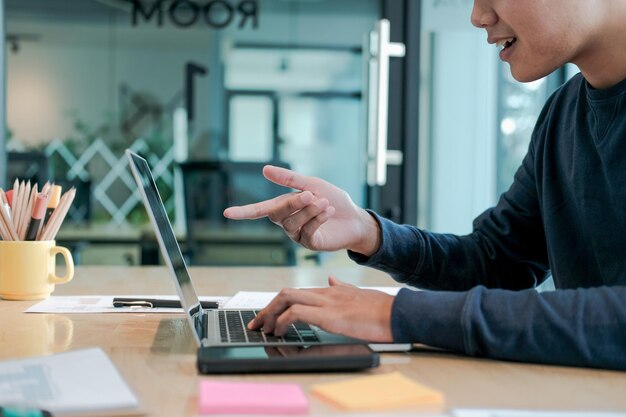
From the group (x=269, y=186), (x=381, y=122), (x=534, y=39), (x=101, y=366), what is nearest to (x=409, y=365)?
(x=101, y=366)

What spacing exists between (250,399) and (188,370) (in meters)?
0.17

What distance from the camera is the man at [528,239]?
89 cm

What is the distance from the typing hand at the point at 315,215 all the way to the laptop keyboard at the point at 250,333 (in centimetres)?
14

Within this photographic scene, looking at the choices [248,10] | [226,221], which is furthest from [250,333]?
[248,10]

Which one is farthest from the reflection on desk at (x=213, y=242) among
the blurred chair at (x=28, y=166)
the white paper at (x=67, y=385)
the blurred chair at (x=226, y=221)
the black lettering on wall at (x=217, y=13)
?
the white paper at (x=67, y=385)

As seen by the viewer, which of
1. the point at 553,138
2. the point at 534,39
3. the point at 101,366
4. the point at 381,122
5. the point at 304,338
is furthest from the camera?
the point at 381,122

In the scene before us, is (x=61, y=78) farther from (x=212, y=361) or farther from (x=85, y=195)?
(x=212, y=361)

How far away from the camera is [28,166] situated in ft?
12.5

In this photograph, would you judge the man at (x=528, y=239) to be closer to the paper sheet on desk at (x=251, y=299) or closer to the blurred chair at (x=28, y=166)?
the paper sheet on desk at (x=251, y=299)

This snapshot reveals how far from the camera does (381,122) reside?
9.96 ft

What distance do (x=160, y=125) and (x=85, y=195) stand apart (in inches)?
19.0

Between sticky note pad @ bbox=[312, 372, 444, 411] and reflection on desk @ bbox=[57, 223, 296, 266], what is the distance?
2992 millimetres

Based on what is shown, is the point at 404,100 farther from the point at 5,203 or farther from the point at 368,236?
the point at 5,203

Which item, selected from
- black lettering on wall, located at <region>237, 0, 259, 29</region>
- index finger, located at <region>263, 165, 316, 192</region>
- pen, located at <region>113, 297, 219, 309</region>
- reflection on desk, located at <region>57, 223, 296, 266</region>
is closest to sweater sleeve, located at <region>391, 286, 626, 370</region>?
index finger, located at <region>263, 165, 316, 192</region>
